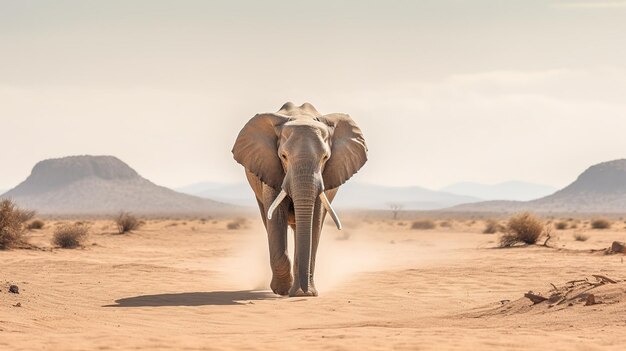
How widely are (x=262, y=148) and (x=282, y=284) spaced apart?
242 centimetres

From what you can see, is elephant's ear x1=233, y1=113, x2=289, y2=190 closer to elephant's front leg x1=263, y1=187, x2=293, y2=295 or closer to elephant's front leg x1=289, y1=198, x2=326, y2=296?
elephant's front leg x1=263, y1=187, x2=293, y2=295

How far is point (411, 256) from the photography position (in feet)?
98.7

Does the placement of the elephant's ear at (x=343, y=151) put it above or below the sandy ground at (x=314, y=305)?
above

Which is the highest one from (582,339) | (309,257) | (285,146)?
(285,146)

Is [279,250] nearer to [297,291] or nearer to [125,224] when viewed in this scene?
[297,291]

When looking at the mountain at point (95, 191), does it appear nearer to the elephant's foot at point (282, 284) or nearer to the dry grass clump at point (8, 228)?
the dry grass clump at point (8, 228)

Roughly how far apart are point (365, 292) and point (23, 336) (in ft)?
26.1

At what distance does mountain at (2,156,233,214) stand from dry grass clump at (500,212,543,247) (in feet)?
389

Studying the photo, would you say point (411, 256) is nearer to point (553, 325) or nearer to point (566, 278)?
point (566, 278)

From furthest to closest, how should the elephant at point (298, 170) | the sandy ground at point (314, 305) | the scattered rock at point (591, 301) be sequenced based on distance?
1. the elephant at point (298, 170)
2. the scattered rock at point (591, 301)
3. the sandy ground at point (314, 305)

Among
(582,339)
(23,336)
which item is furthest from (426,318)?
(23,336)

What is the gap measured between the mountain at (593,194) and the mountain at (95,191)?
52.2m

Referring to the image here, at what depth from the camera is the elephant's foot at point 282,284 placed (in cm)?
1628

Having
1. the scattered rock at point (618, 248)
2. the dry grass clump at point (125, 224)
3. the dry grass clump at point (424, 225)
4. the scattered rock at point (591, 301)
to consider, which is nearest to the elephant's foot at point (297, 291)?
the scattered rock at point (591, 301)
